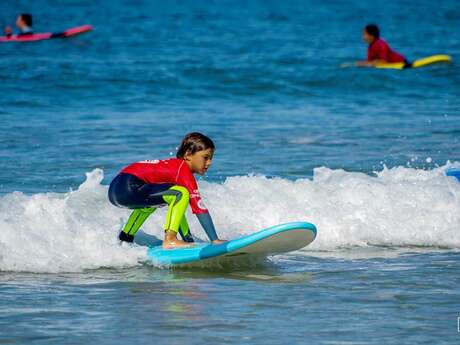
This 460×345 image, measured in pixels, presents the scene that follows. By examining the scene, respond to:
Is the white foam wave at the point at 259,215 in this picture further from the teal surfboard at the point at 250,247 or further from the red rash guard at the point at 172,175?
the red rash guard at the point at 172,175

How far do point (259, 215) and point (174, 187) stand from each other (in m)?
1.98

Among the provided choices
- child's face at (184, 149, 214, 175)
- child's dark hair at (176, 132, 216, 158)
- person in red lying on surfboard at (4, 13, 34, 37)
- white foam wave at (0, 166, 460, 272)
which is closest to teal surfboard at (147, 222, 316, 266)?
white foam wave at (0, 166, 460, 272)

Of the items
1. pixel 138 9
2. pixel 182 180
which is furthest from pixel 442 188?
pixel 138 9

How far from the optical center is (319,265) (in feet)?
24.9

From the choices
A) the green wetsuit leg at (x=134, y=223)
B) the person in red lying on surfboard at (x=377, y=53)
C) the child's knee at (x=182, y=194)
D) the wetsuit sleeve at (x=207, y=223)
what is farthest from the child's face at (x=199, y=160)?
the person in red lying on surfboard at (x=377, y=53)

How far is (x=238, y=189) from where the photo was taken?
9.67 metres

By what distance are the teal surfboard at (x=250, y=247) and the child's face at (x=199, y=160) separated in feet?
1.76

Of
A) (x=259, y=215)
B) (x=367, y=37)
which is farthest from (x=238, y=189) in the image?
(x=367, y=37)

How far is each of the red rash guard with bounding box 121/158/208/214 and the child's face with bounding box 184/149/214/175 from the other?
0.04 m

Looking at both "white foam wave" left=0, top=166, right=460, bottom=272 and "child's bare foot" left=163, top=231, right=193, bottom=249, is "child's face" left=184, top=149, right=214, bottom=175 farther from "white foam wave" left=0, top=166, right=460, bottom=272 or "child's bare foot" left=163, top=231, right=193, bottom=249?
"white foam wave" left=0, top=166, right=460, bottom=272

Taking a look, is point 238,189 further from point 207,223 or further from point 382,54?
point 382,54

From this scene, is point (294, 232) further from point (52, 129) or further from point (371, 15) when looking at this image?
point (371, 15)

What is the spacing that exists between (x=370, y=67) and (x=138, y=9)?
1948 centimetres

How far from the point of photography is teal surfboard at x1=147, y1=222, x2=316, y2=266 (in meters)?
7.07
